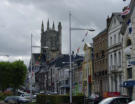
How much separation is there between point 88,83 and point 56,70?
118ft

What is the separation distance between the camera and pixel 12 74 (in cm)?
9481

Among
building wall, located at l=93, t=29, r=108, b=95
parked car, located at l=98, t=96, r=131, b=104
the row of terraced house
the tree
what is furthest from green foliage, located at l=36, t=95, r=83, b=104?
the tree

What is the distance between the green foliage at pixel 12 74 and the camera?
94.2m

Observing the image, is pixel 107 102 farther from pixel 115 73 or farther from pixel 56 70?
pixel 56 70

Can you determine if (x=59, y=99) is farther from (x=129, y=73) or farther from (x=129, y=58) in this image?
(x=129, y=73)

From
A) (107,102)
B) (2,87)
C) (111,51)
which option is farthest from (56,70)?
(107,102)

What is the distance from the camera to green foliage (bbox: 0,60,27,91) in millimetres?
94188

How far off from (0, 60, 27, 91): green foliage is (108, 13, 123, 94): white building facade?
3851 centimetres

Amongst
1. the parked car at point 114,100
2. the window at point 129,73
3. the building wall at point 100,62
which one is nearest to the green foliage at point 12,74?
the building wall at point 100,62

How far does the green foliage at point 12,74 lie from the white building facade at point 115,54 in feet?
126

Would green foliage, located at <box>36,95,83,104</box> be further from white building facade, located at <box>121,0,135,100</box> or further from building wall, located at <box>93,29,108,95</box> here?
building wall, located at <box>93,29,108,95</box>

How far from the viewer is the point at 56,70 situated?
110 meters

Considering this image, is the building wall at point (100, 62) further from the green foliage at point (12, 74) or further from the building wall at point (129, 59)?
the green foliage at point (12, 74)

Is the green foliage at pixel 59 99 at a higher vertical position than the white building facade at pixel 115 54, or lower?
lower
